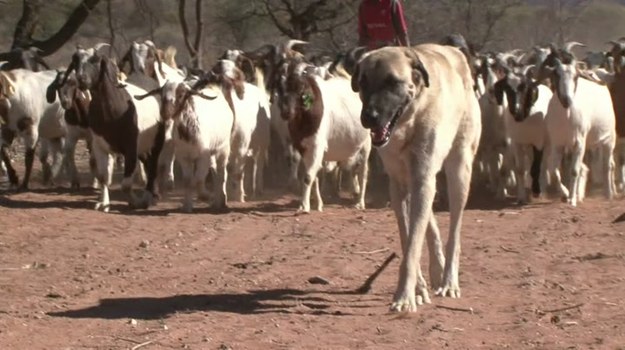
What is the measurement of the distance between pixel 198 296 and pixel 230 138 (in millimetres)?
7408

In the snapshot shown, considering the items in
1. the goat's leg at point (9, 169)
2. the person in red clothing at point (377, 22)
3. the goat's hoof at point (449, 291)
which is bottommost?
the goat's leg at point (9, 169)

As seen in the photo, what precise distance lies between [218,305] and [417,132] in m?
1.88

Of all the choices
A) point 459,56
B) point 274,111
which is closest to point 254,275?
point 459,56

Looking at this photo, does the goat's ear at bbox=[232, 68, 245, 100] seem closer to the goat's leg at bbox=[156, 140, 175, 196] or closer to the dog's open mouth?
the goat's leg at bbox=[156, 140, 175, 196]

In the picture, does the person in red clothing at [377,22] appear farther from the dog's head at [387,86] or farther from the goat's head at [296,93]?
the dog's head at [387,86]

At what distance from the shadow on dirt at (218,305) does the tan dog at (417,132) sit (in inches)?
25.0

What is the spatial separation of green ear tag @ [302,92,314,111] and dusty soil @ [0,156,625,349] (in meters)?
1.22

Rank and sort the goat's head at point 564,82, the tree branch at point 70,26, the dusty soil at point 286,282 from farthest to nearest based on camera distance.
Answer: the tree branch at point 70,26 < the goat's head at point 564,82 < the dusty soil at point 286,282

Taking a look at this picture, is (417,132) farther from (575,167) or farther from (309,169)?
(575,167)

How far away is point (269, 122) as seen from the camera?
19.5 meters

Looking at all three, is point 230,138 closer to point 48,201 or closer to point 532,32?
point 48,201

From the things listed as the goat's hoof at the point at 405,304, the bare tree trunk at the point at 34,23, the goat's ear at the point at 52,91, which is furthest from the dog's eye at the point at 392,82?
the bare tree trunk at the point at 34,23

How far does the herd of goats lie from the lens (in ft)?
56.6

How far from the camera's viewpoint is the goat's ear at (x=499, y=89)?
60.6ft
